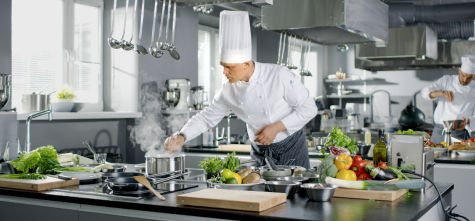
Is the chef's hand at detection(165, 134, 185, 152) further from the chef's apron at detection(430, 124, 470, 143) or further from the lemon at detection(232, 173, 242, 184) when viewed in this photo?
the chef's apron at detection(430, 124, 470, 143)

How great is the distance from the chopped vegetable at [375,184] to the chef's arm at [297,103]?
1141 mm

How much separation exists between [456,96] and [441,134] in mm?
653

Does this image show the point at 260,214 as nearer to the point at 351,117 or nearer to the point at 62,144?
the point at 62,144

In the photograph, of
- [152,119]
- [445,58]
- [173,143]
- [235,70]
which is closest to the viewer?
[173,143]

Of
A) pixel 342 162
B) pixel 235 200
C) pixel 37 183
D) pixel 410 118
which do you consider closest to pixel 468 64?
pixel 410 118

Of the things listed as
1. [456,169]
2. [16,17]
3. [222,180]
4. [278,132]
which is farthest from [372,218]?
[16,17]

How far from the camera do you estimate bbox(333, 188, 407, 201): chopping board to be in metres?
2.16

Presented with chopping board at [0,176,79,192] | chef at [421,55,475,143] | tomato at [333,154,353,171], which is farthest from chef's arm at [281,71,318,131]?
chef at [421,55,475,143]

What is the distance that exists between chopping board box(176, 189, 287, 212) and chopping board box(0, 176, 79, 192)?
791 mm

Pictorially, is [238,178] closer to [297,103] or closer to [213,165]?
[213,165]

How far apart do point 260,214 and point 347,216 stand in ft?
1.01

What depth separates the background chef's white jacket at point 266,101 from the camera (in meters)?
3.47

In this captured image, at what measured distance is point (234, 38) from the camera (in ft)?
10.8

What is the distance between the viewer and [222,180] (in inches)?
94.1
